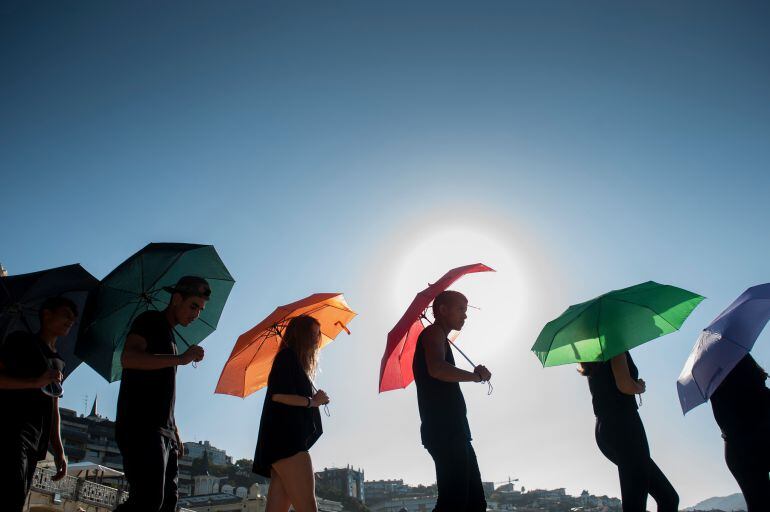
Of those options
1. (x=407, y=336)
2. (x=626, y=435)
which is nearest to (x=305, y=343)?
(x=407, y=336)

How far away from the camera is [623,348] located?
14.1 ft

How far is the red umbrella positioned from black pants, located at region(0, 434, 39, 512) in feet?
8.74

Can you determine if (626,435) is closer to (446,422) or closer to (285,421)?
(446,422)

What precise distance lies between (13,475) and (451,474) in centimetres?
265

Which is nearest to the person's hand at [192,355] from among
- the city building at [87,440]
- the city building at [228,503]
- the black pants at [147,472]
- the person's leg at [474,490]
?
the black pants at [147,472]

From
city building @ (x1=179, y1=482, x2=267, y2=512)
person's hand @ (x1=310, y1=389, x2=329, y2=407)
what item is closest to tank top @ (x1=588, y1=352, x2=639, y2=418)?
person's hand @ (x1=310, y1=389, x2=329, y2=407)

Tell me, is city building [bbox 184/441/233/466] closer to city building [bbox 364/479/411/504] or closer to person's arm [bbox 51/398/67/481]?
city building [bbox 364/479/411/504]

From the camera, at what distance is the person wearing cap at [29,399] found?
3.16 meters

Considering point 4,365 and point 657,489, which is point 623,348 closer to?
point 657,489

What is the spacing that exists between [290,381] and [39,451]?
1.64 meters

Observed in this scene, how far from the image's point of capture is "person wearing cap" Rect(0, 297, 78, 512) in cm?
316

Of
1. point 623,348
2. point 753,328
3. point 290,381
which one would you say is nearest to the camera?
point 290,381

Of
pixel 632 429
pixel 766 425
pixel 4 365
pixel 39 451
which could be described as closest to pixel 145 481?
pixel 39 451

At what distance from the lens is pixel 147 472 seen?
10.0ft
